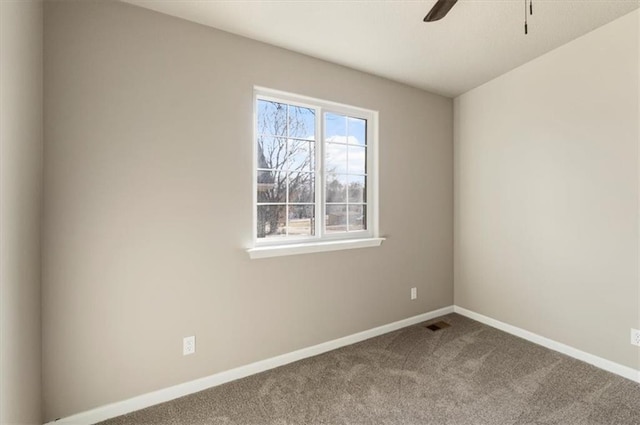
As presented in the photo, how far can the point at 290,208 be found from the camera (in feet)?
8.30

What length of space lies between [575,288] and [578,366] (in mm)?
592

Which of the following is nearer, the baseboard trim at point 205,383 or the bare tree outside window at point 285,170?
the baseboard trim at point 205,383

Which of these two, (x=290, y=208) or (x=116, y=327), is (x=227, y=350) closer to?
(x=116, y=327)

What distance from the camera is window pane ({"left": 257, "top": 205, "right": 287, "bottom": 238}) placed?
240cm

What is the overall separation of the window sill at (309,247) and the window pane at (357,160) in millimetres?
653

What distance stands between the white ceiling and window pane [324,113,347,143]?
0.46 meters

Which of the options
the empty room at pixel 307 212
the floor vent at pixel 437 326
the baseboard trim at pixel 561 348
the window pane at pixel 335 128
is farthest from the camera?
the floor vent at pixel 437 326

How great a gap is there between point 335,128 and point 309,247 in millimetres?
1088

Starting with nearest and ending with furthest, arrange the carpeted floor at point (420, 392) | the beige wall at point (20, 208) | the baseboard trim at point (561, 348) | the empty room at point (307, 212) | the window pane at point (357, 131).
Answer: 1. the beige wall at point (20, 208)
2. the empty room at point (307, 212)
3. the carpeted floor at point (420, 392)
4. the baseboard trim at point (561, 348)
5. the window pane at point (357, 131)

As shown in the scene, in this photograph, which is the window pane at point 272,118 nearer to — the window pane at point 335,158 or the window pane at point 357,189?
the window pane at point 335,158

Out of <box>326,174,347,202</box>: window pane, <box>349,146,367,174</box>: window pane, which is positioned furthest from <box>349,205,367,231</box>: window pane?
<box>349,146,367,174</box>: window pane

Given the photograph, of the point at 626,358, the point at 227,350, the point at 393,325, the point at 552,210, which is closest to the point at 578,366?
the point at 626,358

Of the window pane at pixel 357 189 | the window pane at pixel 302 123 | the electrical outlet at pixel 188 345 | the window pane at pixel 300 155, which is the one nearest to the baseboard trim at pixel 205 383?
the electrical outlet at pixel 188 345

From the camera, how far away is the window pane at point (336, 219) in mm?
2736
